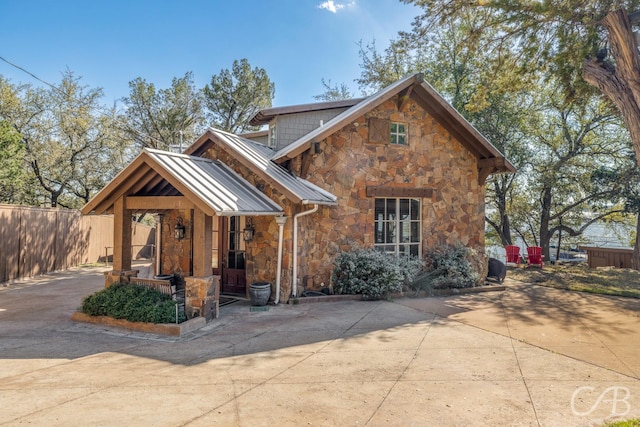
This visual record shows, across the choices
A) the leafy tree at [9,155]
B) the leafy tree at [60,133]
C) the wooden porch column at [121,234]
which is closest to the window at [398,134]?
the wooden porch column at [121,234]

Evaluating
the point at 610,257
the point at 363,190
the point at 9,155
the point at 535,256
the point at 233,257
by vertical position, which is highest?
the point at 9,155

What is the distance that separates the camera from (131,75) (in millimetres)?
19641

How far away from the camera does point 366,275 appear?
9.05 metres

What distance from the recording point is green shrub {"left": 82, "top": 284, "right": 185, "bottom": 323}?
6.55 meters

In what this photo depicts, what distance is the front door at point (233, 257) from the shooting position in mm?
9352

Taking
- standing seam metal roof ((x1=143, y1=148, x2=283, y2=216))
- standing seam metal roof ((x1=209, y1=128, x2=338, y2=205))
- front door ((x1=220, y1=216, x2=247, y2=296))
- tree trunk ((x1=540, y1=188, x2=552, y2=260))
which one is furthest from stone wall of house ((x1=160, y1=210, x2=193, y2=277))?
tree trunk ((x1=540, y1=188, x2=552, y2=260))

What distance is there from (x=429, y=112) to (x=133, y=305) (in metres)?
8.68

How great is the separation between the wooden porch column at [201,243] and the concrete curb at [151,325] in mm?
876

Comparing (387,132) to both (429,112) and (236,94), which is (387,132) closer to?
(429,112)

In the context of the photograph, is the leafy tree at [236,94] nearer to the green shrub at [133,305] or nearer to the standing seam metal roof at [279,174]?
the standing seam metal roof at [279,174]

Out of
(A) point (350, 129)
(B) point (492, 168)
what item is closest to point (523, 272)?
(B) point (492, 168)

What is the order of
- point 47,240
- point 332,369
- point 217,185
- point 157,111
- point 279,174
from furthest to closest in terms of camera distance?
point 157,111, point 47,240, point 279,174, point 217,185, point 332,369

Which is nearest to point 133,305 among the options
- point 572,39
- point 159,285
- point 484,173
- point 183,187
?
point 159,285

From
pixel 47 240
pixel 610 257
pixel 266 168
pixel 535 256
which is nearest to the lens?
pixel 266 168
